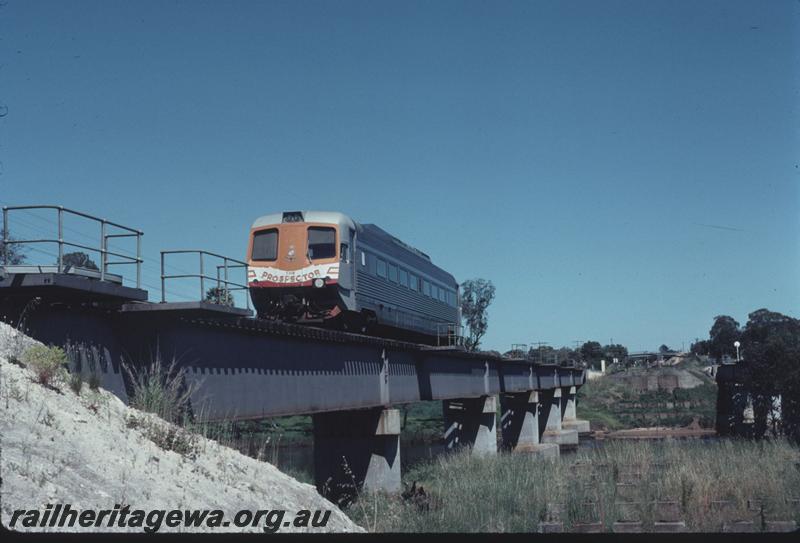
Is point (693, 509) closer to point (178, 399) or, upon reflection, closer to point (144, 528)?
point (178, 399)

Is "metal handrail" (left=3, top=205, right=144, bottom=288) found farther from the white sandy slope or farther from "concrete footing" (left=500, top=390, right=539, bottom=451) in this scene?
"concrete footing" (left=500, top=390, right=539, bottom=451)

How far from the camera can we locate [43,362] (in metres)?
10.5

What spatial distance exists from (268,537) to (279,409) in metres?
9.51

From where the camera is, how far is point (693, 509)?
18.3m

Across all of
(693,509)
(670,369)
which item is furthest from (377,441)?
(670,369)

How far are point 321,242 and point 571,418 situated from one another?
178 ft

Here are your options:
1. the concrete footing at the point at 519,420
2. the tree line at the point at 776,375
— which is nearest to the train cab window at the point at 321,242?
the tree line at the point at 776,375

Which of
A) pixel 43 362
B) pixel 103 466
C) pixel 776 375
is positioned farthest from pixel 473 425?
pixel 103 466

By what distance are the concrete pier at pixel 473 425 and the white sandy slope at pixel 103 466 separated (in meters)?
28.0

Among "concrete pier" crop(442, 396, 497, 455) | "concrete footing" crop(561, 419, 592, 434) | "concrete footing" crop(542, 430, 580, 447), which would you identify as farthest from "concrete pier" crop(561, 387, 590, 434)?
"concrete pier" crop(442, 396, 497, 455)

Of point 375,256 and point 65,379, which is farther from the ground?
point 375,256

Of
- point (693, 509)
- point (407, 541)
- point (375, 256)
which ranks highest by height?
point (375, 256)

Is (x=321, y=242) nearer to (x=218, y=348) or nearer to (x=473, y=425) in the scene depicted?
(x=218, y=348)

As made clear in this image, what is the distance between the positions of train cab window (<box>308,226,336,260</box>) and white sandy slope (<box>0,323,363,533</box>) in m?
12.4
